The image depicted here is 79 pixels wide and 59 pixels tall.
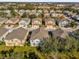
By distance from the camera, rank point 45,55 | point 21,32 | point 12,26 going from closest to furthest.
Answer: point 45,55
point 21,32
point 12,26

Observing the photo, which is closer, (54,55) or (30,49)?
(54,55)

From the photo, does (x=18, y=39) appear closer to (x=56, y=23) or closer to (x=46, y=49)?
(x=46, y=49)

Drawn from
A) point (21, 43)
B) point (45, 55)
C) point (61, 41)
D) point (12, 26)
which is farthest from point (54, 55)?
point (12, 26)

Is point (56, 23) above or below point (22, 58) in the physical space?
below

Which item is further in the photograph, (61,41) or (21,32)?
(21,32)

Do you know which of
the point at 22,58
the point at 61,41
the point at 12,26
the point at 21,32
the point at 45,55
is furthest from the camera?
the point at 12,26

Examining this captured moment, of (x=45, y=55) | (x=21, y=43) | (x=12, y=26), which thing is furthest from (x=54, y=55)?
(x=12, y=26)

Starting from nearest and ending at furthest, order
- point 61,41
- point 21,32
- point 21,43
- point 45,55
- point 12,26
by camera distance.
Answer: point 45,55 < point 61,41 < point 21,43 < point 21,32 < point 12,26

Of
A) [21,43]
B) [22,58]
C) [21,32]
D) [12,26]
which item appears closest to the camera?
[22,58]

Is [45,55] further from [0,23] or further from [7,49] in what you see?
[0,23]
